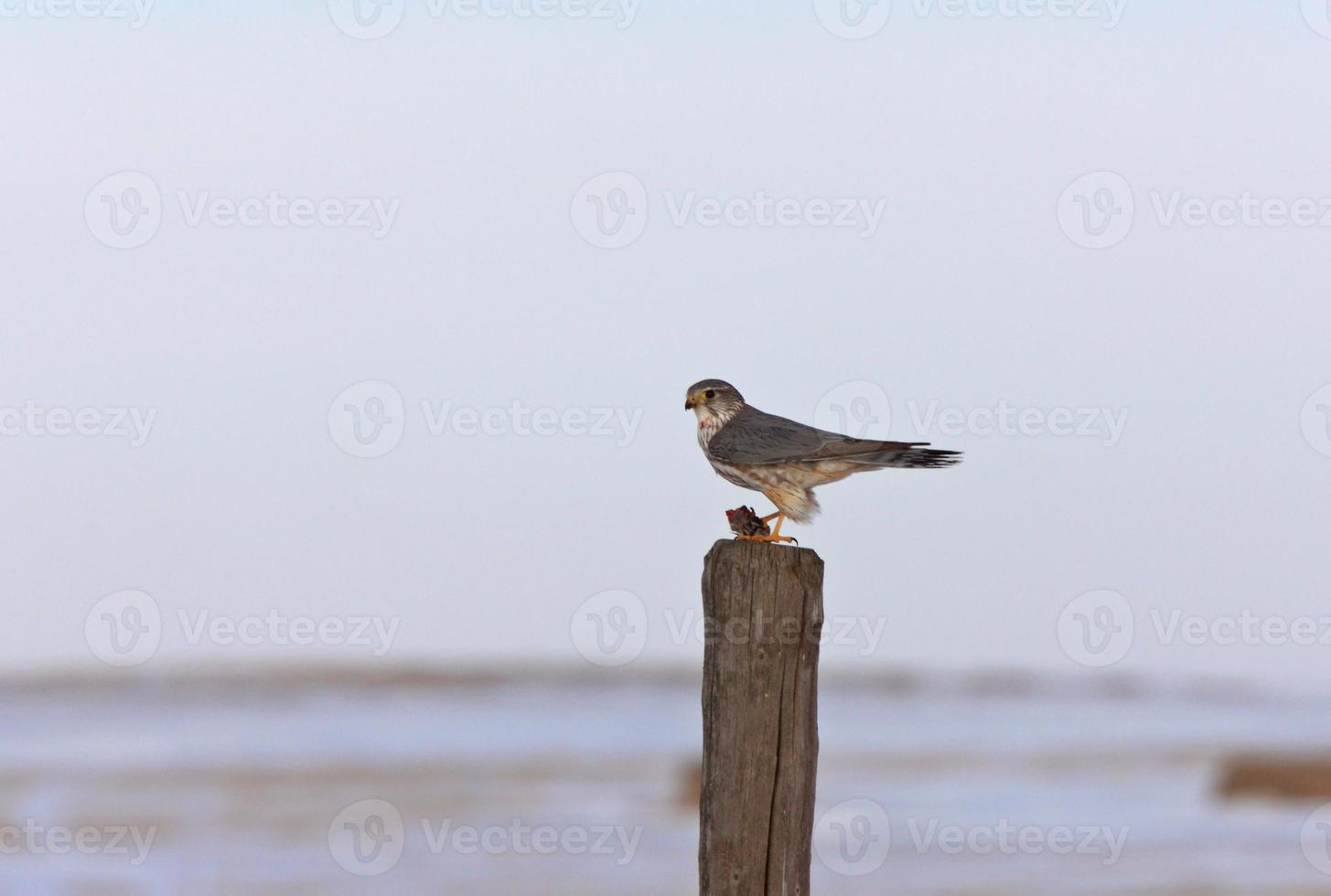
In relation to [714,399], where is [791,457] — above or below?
below

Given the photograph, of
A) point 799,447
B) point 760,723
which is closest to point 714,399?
point 799,447

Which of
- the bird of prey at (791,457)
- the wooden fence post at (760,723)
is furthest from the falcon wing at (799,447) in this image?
the wooden fence post at (760,723)

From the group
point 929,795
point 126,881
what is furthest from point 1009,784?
point 126,881

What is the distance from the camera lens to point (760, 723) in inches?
198

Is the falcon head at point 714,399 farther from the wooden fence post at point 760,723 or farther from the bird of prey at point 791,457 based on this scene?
the wooden fence post at point 760,723

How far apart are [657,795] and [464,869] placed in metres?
3.05

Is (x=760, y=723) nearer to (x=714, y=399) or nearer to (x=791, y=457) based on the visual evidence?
(x=791, y=457)

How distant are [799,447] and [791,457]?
0.08 m

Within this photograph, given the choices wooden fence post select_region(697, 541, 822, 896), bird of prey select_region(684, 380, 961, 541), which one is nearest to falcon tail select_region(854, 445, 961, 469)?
bird of prey select_region(684, 380, 961, 541)

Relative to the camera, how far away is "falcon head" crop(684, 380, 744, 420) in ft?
24.0

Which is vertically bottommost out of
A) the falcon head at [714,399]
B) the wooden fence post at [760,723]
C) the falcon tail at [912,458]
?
the wooden fence post at [760,723]

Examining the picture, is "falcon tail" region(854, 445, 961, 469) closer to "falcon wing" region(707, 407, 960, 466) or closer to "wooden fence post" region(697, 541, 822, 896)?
"falcon wing" region(707, 407, 960, 466)

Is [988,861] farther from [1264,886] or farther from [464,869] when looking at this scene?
[464,869]

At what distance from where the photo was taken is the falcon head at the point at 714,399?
24.0ft
